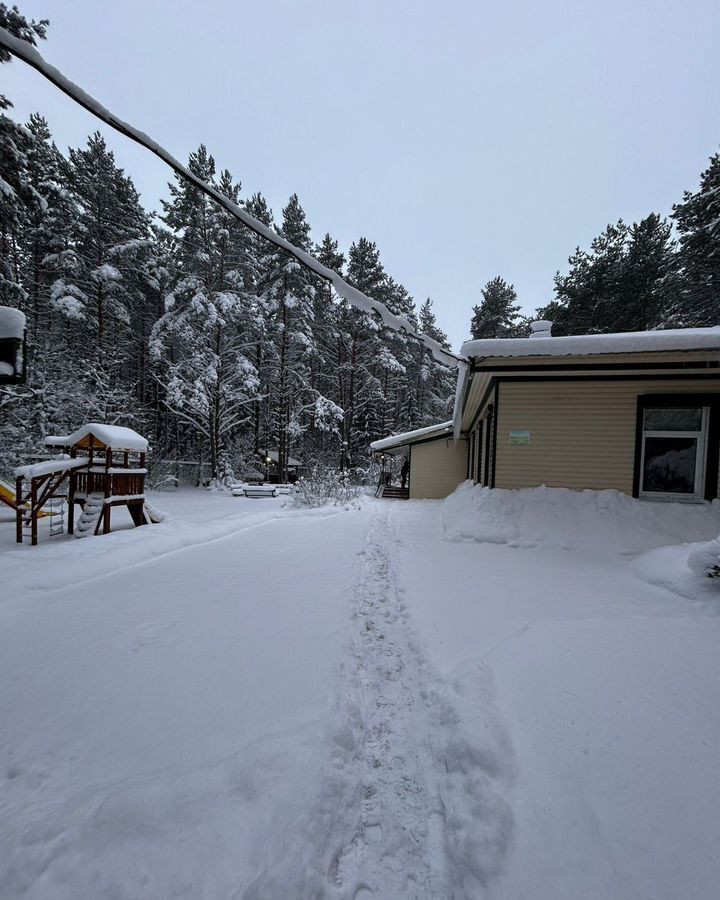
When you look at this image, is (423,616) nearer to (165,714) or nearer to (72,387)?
(165,714)

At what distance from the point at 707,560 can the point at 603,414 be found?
4517mm

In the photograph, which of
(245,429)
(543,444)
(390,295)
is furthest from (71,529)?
(390,295)

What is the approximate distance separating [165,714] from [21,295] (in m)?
17.6

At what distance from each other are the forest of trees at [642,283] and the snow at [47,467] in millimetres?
22694

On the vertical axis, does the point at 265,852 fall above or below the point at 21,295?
below

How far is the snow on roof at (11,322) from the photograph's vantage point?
4.51 m

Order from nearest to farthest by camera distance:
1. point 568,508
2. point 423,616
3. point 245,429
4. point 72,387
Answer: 1. point 423,616
2. point 568,508
3. point 72,387
4. point 245,429

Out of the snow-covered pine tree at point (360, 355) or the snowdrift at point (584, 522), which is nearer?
the snowdrift at point (584, 522)

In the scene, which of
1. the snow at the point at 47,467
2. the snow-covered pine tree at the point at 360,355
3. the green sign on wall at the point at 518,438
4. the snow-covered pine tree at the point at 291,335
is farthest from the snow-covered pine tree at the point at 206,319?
the green sign on wall at the point at 518,438

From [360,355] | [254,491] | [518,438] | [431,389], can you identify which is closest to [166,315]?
[254,491]

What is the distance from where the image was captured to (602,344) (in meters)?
6.46

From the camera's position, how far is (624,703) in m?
2.23

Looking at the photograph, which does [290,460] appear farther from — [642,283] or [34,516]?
[642,283]

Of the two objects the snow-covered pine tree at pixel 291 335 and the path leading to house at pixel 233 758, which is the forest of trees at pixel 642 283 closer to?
the snow-covered pine tree at pixel 291 335
